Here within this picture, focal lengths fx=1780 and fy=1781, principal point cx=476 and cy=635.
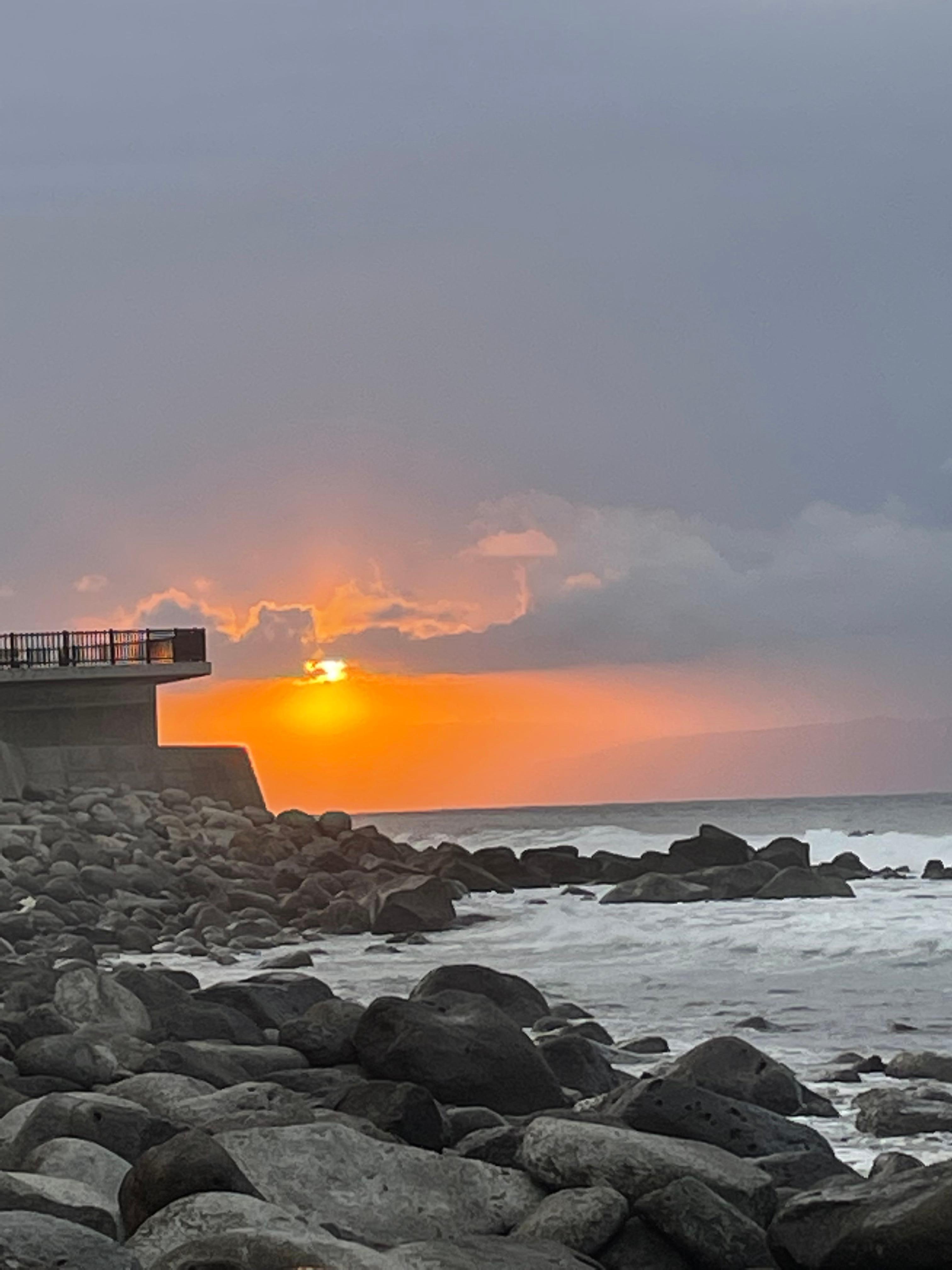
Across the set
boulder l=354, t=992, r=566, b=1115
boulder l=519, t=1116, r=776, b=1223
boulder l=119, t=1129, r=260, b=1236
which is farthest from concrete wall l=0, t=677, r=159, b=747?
boulder l=119, t=1129, r=260, b=1236

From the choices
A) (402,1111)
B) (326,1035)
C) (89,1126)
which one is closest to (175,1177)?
(89,1126)

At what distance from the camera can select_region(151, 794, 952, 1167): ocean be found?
12547mm

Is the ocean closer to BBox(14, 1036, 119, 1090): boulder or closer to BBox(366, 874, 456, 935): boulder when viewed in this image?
BBox(366, 874, 456, 935): boulder

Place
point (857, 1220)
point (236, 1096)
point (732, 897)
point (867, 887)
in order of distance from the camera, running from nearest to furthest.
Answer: point (857, 1220)
point (236, 1096)
point (732, 897)
point (867, 887)

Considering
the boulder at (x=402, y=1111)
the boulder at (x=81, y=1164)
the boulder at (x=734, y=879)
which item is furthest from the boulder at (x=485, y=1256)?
the boulder at (x=734, y=879)

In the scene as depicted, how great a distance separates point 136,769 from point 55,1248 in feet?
93.6

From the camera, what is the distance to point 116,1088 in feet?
26.3

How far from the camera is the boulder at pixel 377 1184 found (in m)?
6.38

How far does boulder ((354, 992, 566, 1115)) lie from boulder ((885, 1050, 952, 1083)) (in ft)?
8.88

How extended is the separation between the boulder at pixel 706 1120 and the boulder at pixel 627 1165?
0.70 meters

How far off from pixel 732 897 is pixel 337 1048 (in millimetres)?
18775

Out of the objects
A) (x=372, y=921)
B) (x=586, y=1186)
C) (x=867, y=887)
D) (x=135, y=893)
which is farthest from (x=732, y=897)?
(x=586, y=1186)

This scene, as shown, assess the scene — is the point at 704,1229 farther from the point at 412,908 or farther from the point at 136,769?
the point at 136,769

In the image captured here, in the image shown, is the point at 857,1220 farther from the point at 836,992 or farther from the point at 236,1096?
the point at 836,992
